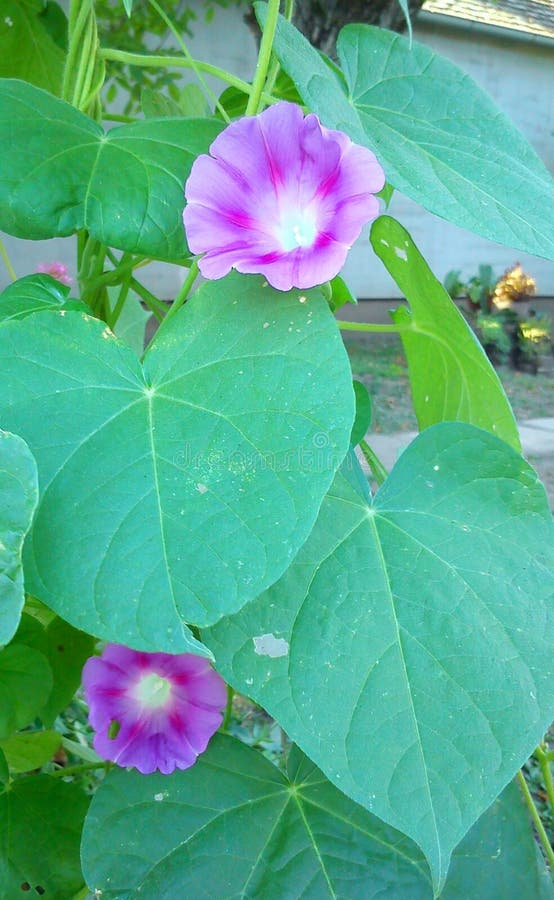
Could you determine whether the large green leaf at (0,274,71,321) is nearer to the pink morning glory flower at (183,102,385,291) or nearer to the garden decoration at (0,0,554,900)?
the garden decoration at (0,0,554,900)

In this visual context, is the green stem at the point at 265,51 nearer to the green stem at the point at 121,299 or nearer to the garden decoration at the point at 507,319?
the green stem at the point at 121,299

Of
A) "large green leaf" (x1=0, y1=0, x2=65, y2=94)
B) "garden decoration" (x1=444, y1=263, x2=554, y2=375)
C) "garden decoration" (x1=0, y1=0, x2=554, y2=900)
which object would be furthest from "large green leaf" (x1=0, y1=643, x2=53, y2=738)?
"garden decoration" (x1=444, y1=263, x2=554, y2=375)

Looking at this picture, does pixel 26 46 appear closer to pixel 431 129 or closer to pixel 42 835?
pixel 431 129

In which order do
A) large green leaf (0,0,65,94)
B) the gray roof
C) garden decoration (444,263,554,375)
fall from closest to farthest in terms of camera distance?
1. large green leaf (0,0,65,94)
2. garden decoration (444,263,554,375)
3. the gray roof

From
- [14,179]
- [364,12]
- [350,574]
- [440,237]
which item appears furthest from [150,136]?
[440,237]

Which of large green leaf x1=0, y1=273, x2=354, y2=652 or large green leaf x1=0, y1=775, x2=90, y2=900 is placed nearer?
large green leaf x1=0, y1=273, x2=354, y2=652

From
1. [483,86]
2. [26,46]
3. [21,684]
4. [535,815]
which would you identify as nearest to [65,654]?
[21,684]

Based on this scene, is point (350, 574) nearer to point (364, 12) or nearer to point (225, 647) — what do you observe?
point (225, 647)

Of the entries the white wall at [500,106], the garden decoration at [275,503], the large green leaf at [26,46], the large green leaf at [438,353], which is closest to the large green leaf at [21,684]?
the garden decoration at [275,503]
